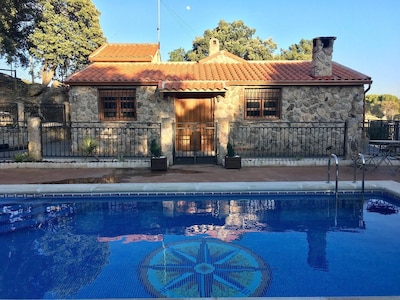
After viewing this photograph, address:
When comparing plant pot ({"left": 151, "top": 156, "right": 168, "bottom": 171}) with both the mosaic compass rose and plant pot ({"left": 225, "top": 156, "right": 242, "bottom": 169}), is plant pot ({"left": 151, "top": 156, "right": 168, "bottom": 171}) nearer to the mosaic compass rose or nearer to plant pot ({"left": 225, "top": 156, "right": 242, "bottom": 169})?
plant pot ({"left": 225, "top": 156, "right": 242, "bottom": 169})

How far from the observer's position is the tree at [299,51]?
164 ft

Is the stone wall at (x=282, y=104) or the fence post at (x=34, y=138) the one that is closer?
the fence post at (x=34, y=138)

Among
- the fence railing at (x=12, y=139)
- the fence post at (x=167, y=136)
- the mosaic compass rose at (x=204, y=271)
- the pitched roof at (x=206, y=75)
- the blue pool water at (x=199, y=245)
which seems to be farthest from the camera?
the fence railing at (x=12, y=139)

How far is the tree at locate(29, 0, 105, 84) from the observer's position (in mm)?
27531

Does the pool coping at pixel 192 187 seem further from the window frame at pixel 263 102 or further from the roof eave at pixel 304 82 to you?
the roof eave at pixel 304 82

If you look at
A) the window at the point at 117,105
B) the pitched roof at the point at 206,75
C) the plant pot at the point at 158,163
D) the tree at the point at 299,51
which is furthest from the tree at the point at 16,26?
the tree at the point at 299,51

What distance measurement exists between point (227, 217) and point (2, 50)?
28.4m

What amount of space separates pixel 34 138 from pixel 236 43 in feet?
117

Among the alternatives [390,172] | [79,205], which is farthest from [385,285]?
[390,172]

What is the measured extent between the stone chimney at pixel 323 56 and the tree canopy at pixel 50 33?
21.7m

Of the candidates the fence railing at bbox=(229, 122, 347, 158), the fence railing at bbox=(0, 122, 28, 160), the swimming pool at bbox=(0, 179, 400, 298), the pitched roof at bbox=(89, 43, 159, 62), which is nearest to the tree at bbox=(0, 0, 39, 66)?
the pitched roof at bbox=(89, 43, 159, 62)

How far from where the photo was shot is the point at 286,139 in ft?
47.9

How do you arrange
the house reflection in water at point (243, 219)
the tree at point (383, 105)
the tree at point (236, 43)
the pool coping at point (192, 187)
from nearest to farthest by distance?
1. the house reflection in water at point (243, 219)
2. the pool coping at point (192, 187)
3. the tree at point (383, 105)
4. the tree at point (236, 43)

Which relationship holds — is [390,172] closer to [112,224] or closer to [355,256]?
[355,256]
